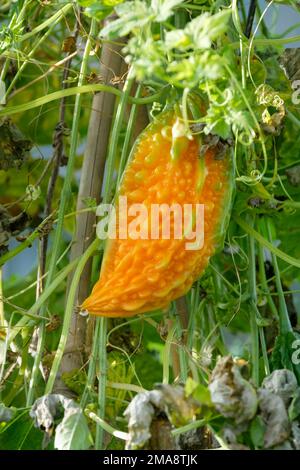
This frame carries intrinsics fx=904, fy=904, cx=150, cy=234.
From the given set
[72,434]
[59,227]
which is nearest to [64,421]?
[72,434]

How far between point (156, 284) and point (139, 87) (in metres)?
0.26

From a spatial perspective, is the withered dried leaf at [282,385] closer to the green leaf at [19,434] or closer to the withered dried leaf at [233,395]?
the withered dried leaf at [233,395]

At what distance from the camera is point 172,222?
A: 2.95 feet

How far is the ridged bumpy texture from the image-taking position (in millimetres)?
898

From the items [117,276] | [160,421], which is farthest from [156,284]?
[160,421]

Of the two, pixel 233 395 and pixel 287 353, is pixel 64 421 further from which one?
pixel 287 353

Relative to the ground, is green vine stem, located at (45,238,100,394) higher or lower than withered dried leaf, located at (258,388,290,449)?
higher

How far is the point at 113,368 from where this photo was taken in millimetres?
1083

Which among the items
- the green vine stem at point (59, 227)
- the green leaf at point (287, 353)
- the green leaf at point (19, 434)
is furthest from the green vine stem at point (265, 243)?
the green leaf at point (19, 434)

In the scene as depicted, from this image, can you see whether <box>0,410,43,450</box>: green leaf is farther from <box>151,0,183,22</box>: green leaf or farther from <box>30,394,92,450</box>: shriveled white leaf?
<box>151,0,183,22</box>: green leaf

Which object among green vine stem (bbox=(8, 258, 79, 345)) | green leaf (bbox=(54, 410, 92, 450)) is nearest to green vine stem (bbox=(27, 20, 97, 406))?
green vine stem (bbox=(8, 258, 79, 345))

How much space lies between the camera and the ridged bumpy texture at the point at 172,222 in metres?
0.90
